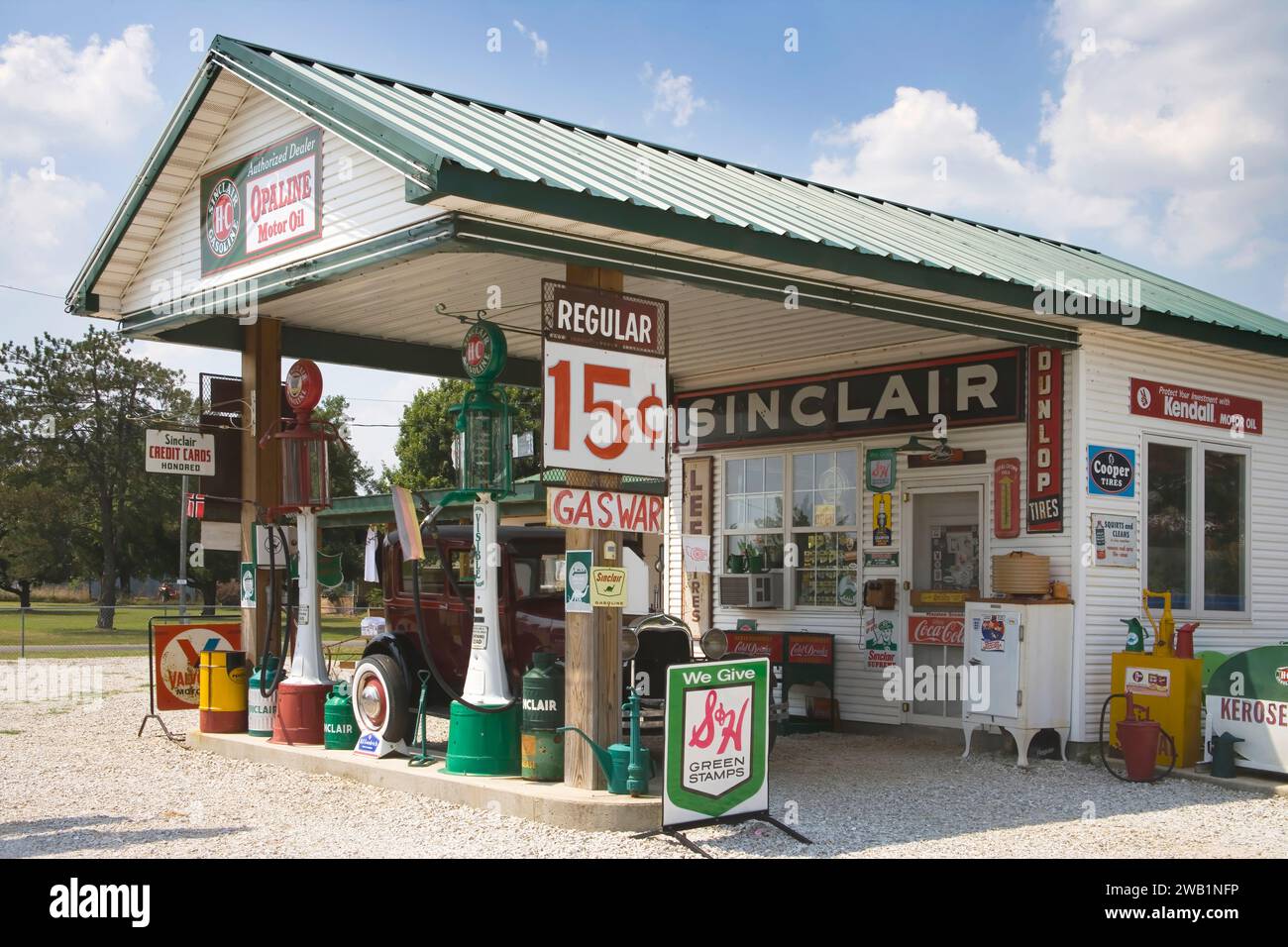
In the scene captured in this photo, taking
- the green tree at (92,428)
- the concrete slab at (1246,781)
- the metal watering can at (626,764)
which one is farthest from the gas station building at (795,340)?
the green tree at (92,428)

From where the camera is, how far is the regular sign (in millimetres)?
12008

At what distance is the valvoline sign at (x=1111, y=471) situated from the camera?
11.7m

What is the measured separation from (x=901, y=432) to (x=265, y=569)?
6447mm

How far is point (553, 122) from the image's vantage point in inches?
440

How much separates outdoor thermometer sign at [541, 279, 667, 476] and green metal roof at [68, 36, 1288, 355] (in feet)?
2.18

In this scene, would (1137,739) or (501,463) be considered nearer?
(501,463)

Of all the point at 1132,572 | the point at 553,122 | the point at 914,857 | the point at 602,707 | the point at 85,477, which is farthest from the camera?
the point at 85,477

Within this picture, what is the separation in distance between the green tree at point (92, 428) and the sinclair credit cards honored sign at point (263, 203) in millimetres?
37495

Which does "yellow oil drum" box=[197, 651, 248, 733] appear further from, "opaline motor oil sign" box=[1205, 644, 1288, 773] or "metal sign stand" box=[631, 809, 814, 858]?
"opaline motor oil sign" box=[1205, 644, 1288, 773]

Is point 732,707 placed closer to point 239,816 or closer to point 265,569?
point 239,816

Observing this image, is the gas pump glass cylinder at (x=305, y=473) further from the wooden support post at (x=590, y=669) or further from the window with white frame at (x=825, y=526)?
the window with white frame at (x=825, y=526)

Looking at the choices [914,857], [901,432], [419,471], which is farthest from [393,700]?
[419,471]

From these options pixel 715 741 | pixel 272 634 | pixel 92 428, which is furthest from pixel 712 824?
pixel 92 428

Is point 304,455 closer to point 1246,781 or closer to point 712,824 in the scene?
point 712,824
